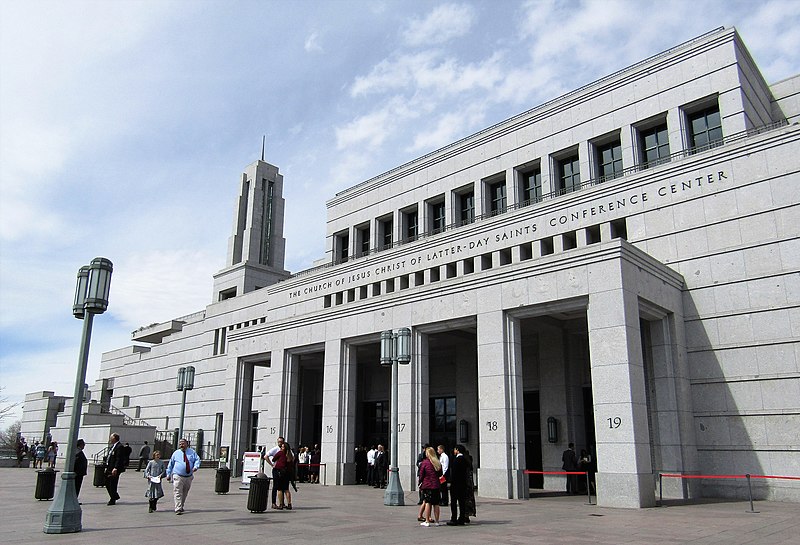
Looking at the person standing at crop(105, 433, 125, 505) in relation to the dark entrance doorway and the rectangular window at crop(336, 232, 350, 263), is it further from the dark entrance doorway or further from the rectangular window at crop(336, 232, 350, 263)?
the rectangular window at crop(336, 232, 350, 263)

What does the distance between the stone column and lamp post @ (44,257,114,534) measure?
13.3 metres

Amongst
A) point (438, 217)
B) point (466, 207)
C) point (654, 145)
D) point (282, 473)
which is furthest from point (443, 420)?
point (654, 145)

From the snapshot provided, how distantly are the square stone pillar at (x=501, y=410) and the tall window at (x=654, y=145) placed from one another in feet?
35.8

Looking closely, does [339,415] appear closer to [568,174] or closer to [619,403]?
[619,403]

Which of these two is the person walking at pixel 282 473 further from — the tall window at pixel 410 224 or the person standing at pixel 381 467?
the tall window at pixel 410 224

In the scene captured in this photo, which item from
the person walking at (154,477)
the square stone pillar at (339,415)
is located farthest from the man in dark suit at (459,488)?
the square stone pillar at (339,415)

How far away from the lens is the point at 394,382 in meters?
19.2

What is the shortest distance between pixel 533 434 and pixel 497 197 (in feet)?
42.4

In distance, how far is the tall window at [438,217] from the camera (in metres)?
35.6

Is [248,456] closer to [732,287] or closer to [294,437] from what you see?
[294,437]

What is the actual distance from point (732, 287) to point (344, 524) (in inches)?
664

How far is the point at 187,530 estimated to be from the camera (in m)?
12.1

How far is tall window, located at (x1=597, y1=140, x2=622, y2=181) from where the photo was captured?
1133 inches

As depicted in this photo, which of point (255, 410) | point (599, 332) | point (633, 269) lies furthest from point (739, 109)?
point (255, 410)
